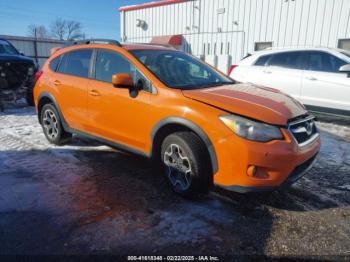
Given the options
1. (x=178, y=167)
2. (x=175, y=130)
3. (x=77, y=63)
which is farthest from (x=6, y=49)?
(x=178, y=167)

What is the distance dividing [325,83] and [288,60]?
1049mm

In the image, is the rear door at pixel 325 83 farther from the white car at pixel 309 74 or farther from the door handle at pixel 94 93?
the door handle at pixel 94 93

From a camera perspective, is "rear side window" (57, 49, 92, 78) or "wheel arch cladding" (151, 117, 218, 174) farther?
"rear side window" (57, 49, 92, 78)

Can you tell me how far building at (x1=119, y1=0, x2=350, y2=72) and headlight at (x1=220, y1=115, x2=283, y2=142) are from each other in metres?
10.5

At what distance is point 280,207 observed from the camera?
10.4ft

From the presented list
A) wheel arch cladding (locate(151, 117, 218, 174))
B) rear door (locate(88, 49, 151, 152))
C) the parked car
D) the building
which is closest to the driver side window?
rear door (locate(88, 49, 151, 152))

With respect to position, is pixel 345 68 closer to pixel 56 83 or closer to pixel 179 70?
pixel 179 70

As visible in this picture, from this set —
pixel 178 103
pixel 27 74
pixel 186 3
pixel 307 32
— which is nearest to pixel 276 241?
pixel 178 103

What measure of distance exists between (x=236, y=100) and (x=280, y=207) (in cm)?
123

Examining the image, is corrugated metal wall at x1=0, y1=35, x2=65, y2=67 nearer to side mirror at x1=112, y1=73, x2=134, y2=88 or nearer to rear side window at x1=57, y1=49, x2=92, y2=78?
rear side window at x1=57, y1=49, x2=92, y2=78

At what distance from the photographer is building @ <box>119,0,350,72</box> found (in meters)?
11.4

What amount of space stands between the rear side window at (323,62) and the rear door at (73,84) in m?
4.90

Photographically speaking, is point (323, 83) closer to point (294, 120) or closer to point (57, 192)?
point (294, 120)

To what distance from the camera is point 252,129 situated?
8.86 ft
